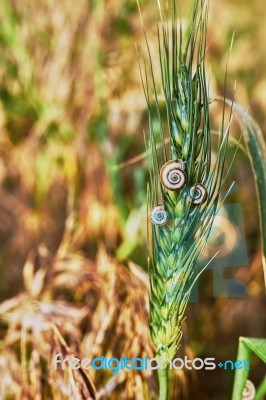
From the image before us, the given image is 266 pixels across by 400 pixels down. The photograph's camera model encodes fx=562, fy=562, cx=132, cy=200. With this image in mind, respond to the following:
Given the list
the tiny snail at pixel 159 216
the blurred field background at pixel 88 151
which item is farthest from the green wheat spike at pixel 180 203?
the blurred field background at pixel 88 151

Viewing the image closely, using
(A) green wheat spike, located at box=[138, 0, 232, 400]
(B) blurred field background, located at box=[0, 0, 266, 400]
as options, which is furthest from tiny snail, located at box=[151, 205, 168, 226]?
(B) blurred field background, located at box=[0, 0, 266, 400]

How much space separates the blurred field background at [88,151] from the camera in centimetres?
93

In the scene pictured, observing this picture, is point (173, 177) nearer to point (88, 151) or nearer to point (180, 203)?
point (180, 203)

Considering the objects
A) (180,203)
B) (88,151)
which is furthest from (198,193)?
(88,151)

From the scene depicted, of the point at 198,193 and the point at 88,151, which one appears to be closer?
the point at 198,193

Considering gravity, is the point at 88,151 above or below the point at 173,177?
above

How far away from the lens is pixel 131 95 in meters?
1.08

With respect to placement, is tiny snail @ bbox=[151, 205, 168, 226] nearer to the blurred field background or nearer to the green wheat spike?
the green wheat spike

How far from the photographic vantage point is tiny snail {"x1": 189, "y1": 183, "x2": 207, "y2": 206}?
443mm

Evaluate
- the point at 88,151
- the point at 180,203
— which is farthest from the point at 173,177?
the point at 88,151

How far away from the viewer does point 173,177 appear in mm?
438

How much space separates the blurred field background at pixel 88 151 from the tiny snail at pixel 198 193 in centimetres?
39

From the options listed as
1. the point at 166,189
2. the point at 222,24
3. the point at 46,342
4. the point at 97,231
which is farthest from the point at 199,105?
the point at 222,24

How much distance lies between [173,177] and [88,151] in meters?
0.70
